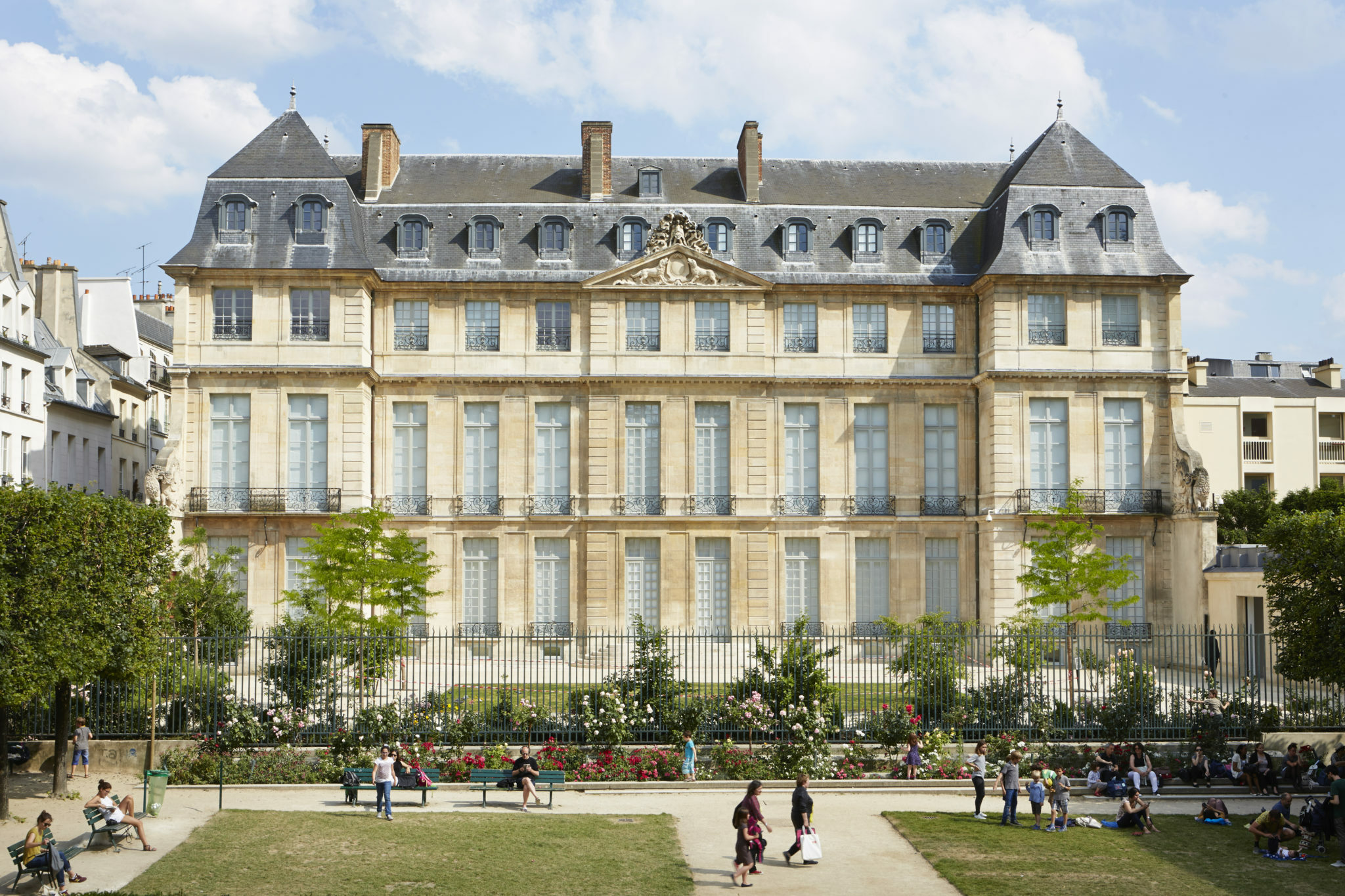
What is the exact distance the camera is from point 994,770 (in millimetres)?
19891

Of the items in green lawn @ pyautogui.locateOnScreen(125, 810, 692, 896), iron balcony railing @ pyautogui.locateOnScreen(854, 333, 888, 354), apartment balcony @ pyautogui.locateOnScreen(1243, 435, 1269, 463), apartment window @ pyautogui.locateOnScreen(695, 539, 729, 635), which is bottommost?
green lawn @ pyautogui.locateOnScreen(125, 810, 692, 896)

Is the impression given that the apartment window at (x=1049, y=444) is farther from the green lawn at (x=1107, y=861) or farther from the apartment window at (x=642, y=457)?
the green lawn at (x=1107, y=861)

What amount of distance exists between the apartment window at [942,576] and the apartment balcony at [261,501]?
16708mm

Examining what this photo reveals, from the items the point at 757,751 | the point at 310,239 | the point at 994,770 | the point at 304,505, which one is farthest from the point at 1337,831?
the point at 310,239

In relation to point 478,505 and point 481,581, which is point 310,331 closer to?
point 478,505

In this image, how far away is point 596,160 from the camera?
36531 millimetres

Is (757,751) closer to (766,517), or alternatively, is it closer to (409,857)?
(409,857)

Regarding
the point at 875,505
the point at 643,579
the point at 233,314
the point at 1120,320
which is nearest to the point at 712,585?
the point at 643,579

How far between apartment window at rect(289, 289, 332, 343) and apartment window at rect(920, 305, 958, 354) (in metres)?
17.0

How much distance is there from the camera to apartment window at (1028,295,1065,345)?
34.3m

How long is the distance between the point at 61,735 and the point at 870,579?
22.1 metres

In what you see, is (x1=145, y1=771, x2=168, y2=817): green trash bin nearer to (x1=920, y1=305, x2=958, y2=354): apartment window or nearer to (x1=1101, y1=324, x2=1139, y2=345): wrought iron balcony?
(x1=920, y1=305, x2=958, y2=354): apartment window

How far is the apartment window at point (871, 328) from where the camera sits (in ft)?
116

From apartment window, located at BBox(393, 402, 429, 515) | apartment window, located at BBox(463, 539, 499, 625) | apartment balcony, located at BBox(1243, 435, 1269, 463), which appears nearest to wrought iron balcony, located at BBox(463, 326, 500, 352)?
apartment window, located at BBox(393, 402, 429, 515)
